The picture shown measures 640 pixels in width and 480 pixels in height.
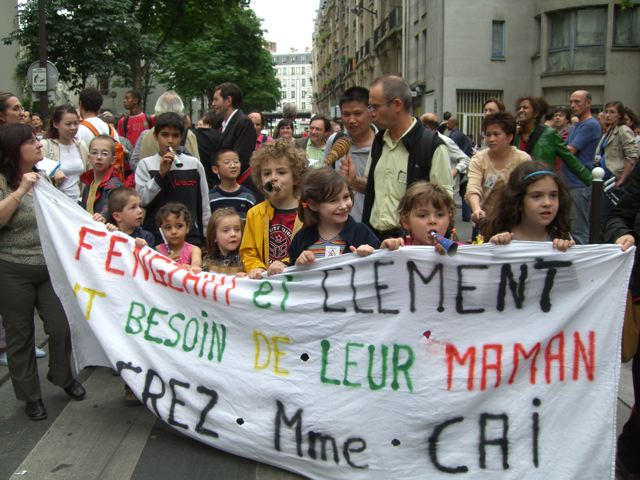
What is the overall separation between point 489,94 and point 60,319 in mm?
26127

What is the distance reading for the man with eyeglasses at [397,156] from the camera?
15.5 feet

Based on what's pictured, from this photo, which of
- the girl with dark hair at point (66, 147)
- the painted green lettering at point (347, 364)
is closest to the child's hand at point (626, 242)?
the painted green lettering at point (347, 364)

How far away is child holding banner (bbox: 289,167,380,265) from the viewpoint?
4035mm

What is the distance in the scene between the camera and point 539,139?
6734 millimetres

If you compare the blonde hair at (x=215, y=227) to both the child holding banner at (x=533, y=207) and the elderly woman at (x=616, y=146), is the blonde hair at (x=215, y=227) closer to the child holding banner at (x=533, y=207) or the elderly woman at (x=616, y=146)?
the child holding banner at (x=533, y=207)

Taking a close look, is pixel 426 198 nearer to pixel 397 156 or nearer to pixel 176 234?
pixel 397 156

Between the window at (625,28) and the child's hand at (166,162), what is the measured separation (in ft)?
74.8

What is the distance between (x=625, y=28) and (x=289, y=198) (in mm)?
23593

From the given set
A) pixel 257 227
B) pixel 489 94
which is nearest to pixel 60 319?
pixel 257 227

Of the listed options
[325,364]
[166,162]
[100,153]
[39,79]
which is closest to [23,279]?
[166,162]

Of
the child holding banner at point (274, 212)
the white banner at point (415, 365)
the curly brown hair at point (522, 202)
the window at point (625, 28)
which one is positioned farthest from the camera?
the window at point (625, 28)

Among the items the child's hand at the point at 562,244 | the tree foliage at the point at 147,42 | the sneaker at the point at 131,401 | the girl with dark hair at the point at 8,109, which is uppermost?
the tree foliage at the point at 147,42

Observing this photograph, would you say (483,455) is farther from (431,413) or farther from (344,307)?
(344,307)

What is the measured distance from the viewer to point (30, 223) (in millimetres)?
4574
